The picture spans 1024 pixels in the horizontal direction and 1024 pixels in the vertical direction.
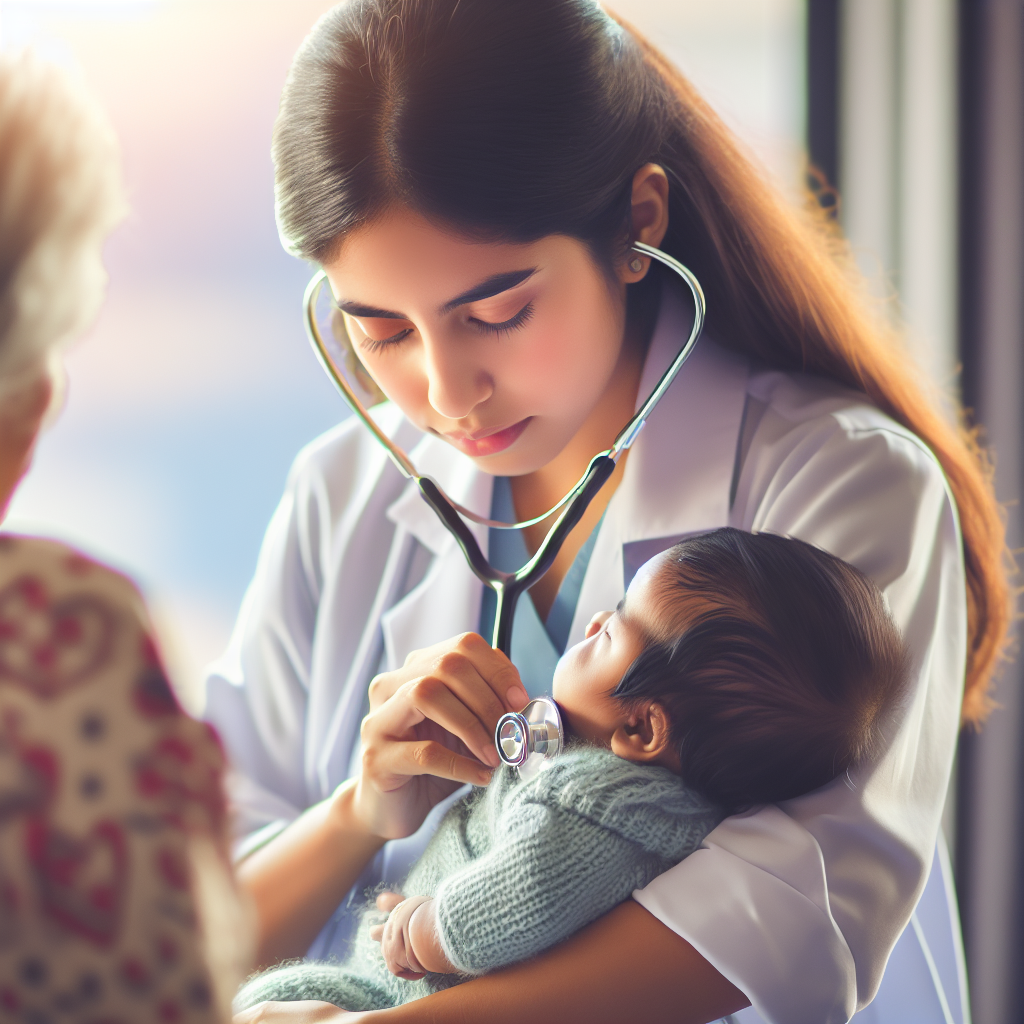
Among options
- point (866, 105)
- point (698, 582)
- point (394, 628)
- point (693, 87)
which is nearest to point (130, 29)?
point (693, 87)

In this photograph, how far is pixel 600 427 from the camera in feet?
3.08

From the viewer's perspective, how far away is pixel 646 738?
28.2 inches

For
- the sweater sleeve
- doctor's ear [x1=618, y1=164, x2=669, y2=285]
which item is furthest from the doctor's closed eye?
the sweater sleeve

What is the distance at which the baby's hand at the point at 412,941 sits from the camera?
2.21ft

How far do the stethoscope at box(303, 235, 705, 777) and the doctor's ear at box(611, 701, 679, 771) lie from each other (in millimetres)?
44

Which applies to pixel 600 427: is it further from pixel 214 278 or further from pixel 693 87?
pixel 214 278

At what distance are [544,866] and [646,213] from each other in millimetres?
516

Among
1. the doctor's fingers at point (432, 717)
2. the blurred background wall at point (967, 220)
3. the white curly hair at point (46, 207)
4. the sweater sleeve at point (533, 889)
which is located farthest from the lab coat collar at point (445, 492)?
the blurred background wall at point (967, 220)

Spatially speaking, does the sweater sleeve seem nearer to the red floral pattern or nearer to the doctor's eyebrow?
the red floral pattern

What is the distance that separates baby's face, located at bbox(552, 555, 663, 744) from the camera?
71cm

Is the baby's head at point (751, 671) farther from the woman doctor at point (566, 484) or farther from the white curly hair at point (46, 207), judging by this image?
the white curly hair at point (46, 207)

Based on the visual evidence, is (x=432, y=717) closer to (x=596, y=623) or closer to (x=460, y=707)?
(x=460, y=707)

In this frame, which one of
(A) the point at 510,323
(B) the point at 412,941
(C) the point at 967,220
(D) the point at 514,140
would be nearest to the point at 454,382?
(A) the point at 510,323

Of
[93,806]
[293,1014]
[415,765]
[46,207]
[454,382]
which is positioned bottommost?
[293,1014]
